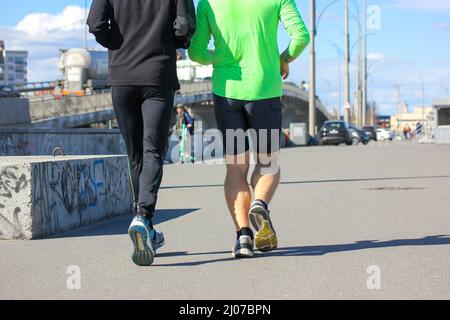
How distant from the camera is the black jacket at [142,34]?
221 inches

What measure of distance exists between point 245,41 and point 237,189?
3.41 ft

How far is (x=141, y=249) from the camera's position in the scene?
540 centimetres

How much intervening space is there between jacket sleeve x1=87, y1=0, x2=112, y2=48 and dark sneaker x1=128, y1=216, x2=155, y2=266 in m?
1.25

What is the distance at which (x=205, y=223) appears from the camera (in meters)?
8.08

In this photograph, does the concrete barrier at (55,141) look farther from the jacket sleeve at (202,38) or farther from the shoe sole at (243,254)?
the shoe sole at (243,254)

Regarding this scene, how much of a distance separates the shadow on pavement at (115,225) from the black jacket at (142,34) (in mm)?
2085

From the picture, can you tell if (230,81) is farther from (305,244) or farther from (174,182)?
(174,182)

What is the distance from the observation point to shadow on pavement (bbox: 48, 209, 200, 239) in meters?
7.42

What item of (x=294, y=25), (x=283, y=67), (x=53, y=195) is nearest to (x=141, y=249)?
(x=283, y=67)

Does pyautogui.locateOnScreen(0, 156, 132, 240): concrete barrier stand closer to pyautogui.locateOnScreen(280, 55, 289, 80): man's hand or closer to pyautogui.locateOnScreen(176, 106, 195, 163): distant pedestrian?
pyautogui.locateOnScreen(280, 55, 289, 80): man's hand

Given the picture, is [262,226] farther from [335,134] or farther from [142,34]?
[335,134]

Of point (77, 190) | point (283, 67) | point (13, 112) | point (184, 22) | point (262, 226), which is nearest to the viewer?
point (184, 22)

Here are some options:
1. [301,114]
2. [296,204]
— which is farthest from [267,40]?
[301,114]

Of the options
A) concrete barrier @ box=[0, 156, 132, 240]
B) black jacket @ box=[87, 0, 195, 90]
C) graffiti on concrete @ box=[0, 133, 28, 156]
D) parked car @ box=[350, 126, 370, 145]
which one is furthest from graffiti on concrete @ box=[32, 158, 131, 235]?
parked car @ box=[350, 126, 370, 145]
